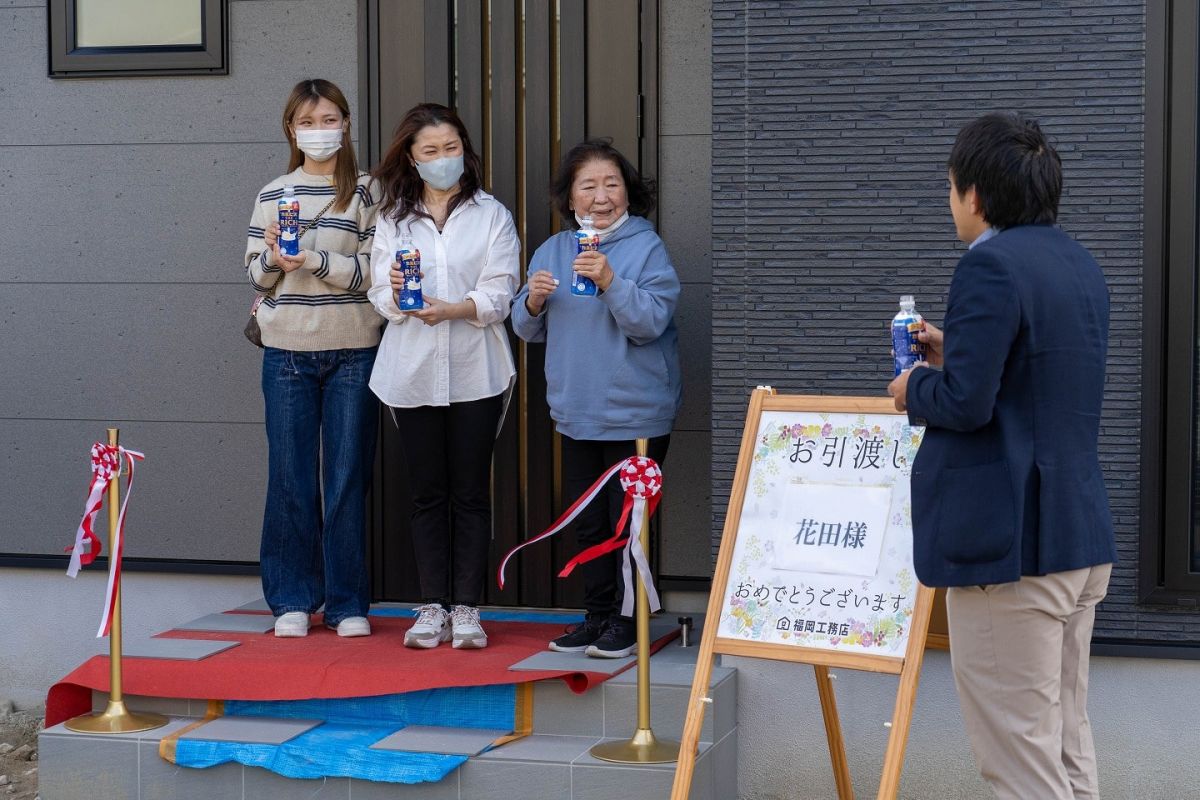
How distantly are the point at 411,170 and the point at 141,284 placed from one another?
5.25 ft

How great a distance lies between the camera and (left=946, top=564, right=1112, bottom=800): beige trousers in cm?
275

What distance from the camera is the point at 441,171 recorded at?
181 inches

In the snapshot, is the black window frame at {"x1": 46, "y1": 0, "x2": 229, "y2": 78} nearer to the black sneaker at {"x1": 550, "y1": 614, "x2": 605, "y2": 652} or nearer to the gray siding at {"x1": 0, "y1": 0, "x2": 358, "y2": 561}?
the gray siding at {"x1": 0, "y1": 0, "x2": 358, "y2": 561}

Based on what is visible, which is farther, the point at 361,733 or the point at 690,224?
the point at 690,224

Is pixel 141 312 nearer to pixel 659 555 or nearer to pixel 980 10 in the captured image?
pixel 659 555

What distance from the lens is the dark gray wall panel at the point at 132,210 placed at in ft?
18.2

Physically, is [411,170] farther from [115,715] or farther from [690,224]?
[115,715]

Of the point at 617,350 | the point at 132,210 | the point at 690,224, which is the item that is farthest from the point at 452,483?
the point at 132,210

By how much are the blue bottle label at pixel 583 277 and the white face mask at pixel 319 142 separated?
1.10 metres

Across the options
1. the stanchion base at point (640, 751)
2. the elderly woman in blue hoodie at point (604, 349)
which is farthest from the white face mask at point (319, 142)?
the stanchion base at point (640, 751)

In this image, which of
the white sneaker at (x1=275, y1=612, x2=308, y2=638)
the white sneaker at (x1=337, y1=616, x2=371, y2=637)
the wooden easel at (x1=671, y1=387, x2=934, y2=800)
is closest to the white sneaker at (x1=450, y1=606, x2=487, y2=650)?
the white sneaker at (x1=337, y1=616, x2=371, y2=637)

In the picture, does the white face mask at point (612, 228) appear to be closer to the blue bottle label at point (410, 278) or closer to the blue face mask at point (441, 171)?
the blue face mask at point (441, 171)

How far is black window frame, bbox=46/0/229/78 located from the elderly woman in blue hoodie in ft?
5.96

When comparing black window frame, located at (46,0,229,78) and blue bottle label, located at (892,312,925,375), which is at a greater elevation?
black window frame, located at (46,0,229,78)
